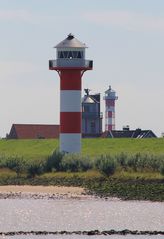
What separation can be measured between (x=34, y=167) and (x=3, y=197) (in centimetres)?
1590

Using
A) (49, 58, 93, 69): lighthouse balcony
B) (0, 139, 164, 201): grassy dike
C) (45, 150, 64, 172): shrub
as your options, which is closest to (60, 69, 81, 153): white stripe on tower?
(45, 150, 64, 172): shrub

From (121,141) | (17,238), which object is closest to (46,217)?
(17,238)

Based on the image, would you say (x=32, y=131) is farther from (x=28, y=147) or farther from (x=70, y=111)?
(x=70, y=111)

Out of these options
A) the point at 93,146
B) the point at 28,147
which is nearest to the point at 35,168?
the point at 93,146

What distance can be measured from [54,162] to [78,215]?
25626mm

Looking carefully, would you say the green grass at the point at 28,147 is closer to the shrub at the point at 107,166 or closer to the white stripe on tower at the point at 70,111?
the white stripe on tower at the point at 70,111

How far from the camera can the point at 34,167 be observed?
73.2 meters

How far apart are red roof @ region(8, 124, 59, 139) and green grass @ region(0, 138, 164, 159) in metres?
14.6

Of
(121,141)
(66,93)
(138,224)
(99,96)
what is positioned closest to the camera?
(138,224)

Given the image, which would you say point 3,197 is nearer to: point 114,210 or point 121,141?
point 114,210

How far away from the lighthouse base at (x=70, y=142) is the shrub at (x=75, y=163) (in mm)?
1286

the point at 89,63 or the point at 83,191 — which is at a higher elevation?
the point at 89,63

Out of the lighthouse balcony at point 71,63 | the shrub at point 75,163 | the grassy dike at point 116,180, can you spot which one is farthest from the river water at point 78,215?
the lighthouse balcony at point 71,63

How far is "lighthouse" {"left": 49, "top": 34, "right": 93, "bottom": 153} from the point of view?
72875 millimetres
